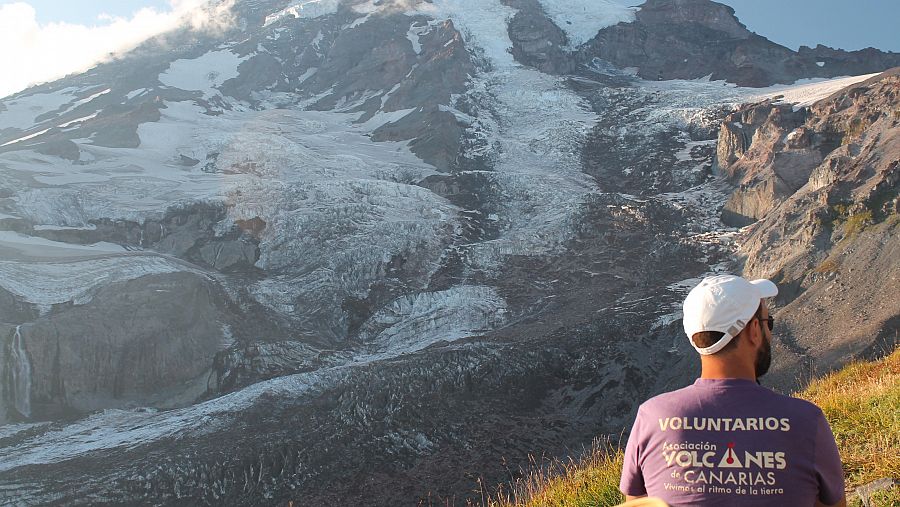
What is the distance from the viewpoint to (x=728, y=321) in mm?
3213

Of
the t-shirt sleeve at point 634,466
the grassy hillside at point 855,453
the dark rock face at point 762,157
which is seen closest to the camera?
the t-shirt sleeve at point 634,466

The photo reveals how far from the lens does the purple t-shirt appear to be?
9.71 feet

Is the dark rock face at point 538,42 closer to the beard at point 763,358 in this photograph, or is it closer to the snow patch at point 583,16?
the snow patch at point 583,16

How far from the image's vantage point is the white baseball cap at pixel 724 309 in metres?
3.21

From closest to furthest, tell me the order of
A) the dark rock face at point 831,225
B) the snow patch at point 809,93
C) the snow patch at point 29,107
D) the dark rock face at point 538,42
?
the dark rock face at point 831,225 < the snow patch at point 809,93 < the snow patch at point 29,107 < the dark rock face at point 538,42

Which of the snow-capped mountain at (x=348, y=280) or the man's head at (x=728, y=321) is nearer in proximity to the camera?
the man's head at (x=728, y=321)

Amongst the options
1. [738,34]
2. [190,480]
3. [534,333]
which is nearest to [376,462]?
[190,480]

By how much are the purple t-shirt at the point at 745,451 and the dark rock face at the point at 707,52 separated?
8477cm

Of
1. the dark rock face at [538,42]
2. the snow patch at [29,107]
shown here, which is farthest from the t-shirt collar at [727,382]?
the snow patch at [29,107]

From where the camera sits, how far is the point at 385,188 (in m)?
51.1

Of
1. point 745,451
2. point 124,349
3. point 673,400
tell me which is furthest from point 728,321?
point 124,349

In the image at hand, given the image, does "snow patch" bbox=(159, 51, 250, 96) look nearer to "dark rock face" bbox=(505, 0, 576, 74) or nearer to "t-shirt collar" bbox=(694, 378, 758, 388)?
"dark rock face" bbox=(505, 0, 576, 74)

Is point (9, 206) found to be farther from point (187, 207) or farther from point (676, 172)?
point (676, 172)

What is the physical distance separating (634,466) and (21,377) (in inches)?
1222
